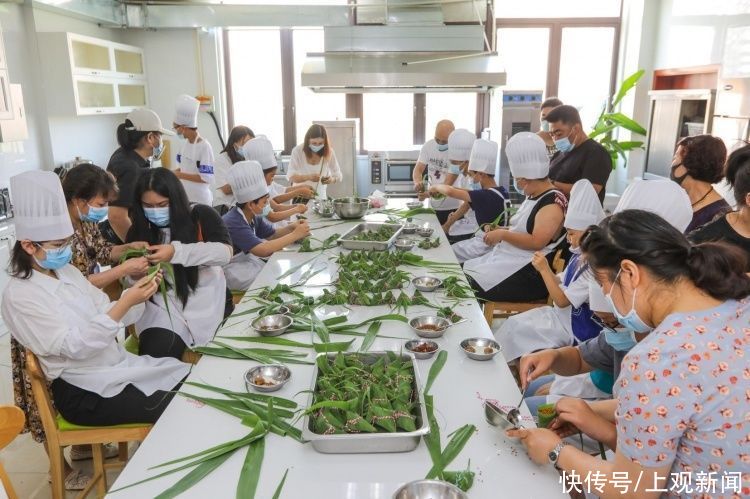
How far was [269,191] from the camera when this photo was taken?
13.9 feet

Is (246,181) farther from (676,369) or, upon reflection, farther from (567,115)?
(676,369)

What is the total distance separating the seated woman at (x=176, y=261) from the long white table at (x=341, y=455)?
73cm

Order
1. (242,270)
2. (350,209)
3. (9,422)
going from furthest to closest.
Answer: (350,209)
(242,270)
(9,422)

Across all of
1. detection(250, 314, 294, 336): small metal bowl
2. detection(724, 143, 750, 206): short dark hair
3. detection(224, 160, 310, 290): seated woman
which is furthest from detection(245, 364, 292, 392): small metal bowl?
detection(724, 143, 750, 206): short dark hair

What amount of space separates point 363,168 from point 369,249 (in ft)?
11.9

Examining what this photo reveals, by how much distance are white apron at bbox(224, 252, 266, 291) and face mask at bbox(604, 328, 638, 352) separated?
7.13ft

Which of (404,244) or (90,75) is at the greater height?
(90,75)

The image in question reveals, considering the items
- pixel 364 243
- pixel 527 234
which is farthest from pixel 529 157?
pixel 364 243

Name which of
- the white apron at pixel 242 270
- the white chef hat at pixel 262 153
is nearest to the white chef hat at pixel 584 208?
the white apron at pixel 242 270

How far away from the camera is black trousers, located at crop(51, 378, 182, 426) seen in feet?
6.44

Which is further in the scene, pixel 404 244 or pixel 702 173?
pixel 404 244

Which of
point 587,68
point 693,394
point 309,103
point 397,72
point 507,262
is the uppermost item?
point 587,68

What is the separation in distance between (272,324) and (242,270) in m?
1.20

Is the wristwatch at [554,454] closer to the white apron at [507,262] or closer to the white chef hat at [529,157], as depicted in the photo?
the white apron at [507,262]
